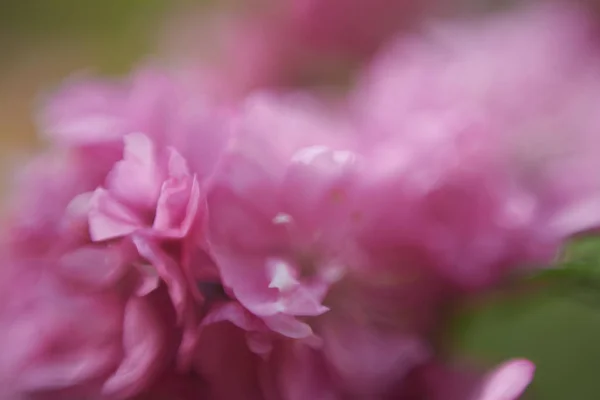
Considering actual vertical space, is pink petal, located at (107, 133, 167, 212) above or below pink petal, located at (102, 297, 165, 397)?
above

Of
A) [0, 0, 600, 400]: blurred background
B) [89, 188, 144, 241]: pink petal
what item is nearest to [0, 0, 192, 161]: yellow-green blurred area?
[0, 0, 600, 400]: blurred background

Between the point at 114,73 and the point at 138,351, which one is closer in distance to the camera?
the point at 138,351

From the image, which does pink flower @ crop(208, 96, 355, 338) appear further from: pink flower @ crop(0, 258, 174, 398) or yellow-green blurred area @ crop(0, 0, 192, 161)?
yellow-green blurred area @ crop(0, 0, 192, 161)

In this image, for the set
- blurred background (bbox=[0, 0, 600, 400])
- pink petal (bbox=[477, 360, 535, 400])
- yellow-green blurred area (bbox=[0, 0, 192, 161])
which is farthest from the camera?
yellow-green blurred area (bbox=[0, 0, 192, 161])

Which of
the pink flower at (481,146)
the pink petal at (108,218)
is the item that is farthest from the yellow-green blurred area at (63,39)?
the pink petal at (108,218)

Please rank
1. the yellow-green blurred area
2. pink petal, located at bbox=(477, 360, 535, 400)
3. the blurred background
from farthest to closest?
the yellow-green blurred area → the blurred background → pink petal, located at bbox=(477, 360, 535, 400)

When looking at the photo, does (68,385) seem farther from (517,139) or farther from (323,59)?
(323,59)

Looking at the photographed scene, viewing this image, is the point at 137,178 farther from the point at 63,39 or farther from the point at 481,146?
the point at 63,39

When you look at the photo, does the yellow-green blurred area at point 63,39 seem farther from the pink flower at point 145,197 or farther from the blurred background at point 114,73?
the pink flower at point 145,197

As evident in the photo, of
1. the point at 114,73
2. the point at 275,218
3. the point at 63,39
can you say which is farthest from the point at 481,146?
the point at 63,39
